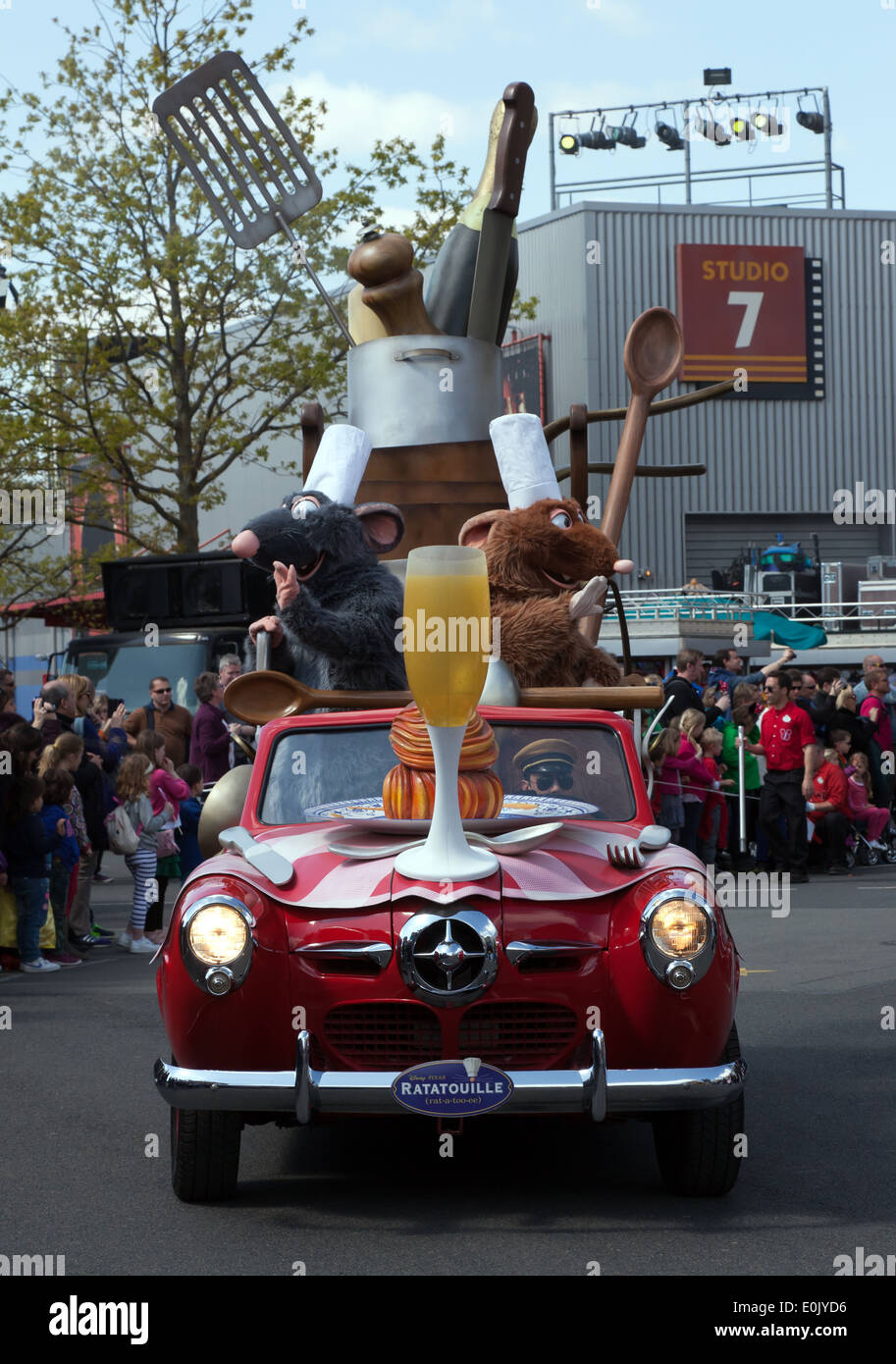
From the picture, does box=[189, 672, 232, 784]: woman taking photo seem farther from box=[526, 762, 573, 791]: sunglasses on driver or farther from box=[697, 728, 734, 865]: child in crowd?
box=[526, 762, 573, 791]: sunglasses on driver

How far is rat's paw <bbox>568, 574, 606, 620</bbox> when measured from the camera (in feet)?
24.1

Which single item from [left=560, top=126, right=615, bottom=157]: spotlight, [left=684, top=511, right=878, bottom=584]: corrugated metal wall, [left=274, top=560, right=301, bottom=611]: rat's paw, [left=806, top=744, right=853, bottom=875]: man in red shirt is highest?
[left=560, top=126, right=615, bottom=157]: spotlight

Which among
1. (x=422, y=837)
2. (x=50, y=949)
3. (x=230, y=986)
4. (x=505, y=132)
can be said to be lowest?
(x=50, y=949)

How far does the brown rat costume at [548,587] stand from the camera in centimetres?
723

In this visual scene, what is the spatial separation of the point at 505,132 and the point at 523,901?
6347mm

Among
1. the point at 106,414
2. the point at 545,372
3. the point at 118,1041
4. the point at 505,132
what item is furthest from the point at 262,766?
the point at 545,372

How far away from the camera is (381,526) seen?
7.99 meters

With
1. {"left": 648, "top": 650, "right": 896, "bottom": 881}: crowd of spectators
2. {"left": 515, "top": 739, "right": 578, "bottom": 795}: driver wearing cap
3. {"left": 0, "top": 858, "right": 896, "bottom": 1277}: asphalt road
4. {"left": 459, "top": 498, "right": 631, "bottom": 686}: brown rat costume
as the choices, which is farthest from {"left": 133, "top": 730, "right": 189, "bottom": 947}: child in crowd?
{"left": 515, "top": 739, "right": 578, "bottom": 795}: driver wearing cap

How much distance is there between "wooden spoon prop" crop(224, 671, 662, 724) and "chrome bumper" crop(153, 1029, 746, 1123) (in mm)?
1733

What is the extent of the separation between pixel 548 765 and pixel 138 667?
45.1 feet

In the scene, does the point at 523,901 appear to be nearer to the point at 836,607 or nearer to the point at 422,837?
the point at 422,837

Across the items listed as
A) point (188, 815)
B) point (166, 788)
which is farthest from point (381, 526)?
point (188, 815)

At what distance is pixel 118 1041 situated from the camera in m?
8.56

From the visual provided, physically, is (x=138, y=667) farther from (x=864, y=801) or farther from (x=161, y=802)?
(x=864, y=801)
